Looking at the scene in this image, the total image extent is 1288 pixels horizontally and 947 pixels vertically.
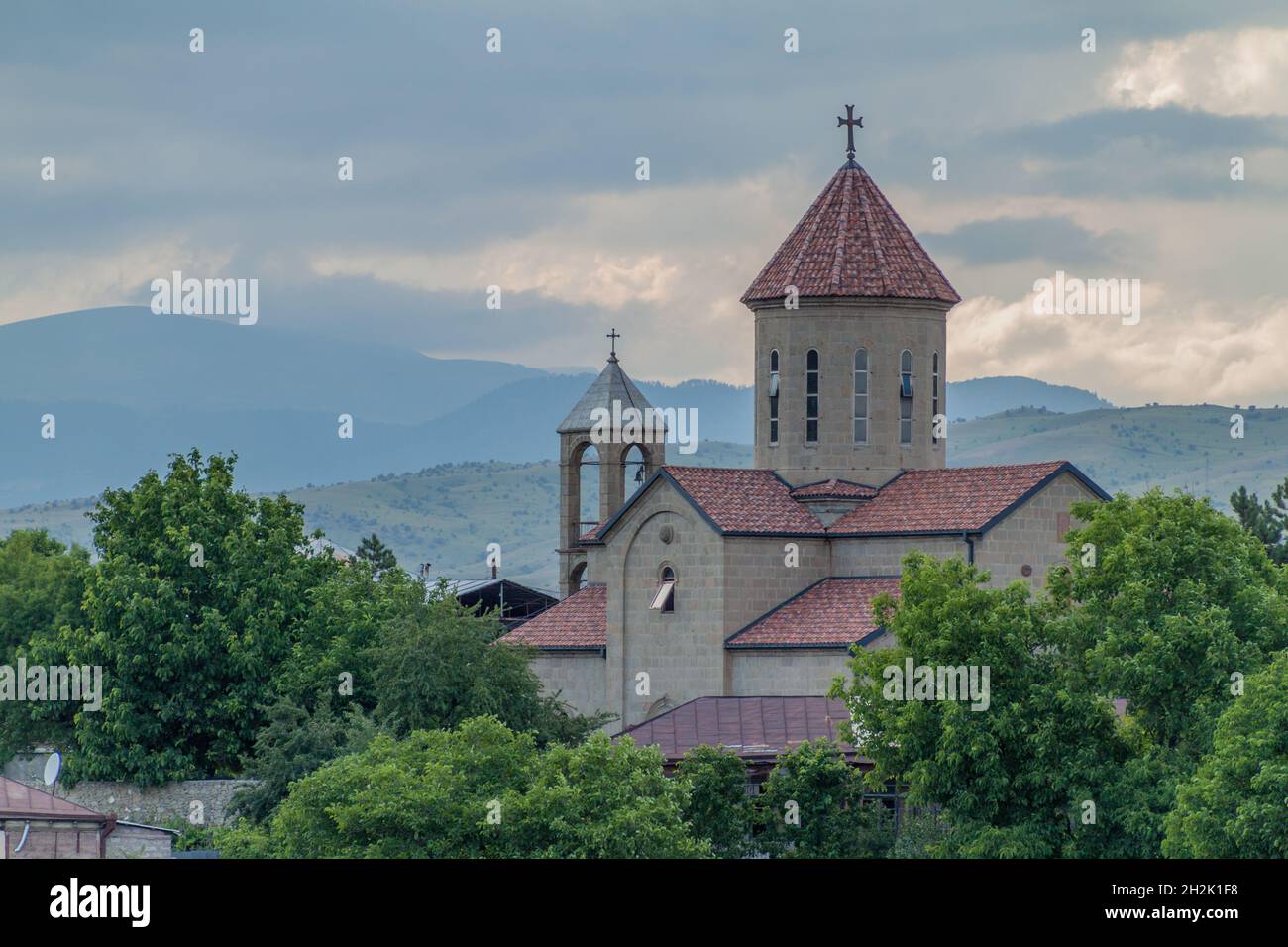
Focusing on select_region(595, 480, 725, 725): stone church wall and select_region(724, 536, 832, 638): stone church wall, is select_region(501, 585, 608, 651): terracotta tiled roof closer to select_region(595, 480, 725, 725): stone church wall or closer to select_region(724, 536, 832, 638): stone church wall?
select_region(595, 480, 725, 725): stone church wall

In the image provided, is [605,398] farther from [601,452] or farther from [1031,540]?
[1031,540]

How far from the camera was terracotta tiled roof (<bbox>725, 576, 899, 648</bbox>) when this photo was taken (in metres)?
53.7

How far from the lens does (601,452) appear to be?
232 ft

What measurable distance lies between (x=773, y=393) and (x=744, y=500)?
154 inches

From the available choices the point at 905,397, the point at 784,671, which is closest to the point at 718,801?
the point at 784,671

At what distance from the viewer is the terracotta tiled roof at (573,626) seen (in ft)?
194

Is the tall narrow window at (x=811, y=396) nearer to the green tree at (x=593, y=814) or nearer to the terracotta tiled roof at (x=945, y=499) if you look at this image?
the terracotta tiled roof at (x=945, y=499)

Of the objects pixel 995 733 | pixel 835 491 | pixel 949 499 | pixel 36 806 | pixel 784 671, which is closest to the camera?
pixel 995 733

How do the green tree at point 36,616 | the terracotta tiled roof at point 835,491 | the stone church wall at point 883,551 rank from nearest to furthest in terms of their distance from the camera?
the stone church wall at point 883,551
the terracotta tiled roof at point 835,491
the green tree at point 36,616

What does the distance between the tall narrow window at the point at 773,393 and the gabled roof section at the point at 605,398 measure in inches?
486

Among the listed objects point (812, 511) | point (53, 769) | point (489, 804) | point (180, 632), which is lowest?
point (489, 804)

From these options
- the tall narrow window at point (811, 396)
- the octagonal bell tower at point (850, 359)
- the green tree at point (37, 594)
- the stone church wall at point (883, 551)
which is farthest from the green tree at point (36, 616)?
the stone church wall at point (883, 551)

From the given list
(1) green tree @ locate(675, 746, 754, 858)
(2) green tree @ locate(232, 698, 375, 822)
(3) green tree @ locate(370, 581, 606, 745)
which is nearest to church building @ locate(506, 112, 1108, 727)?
(3) green tree @ locate(370, 581, 606, 745)
